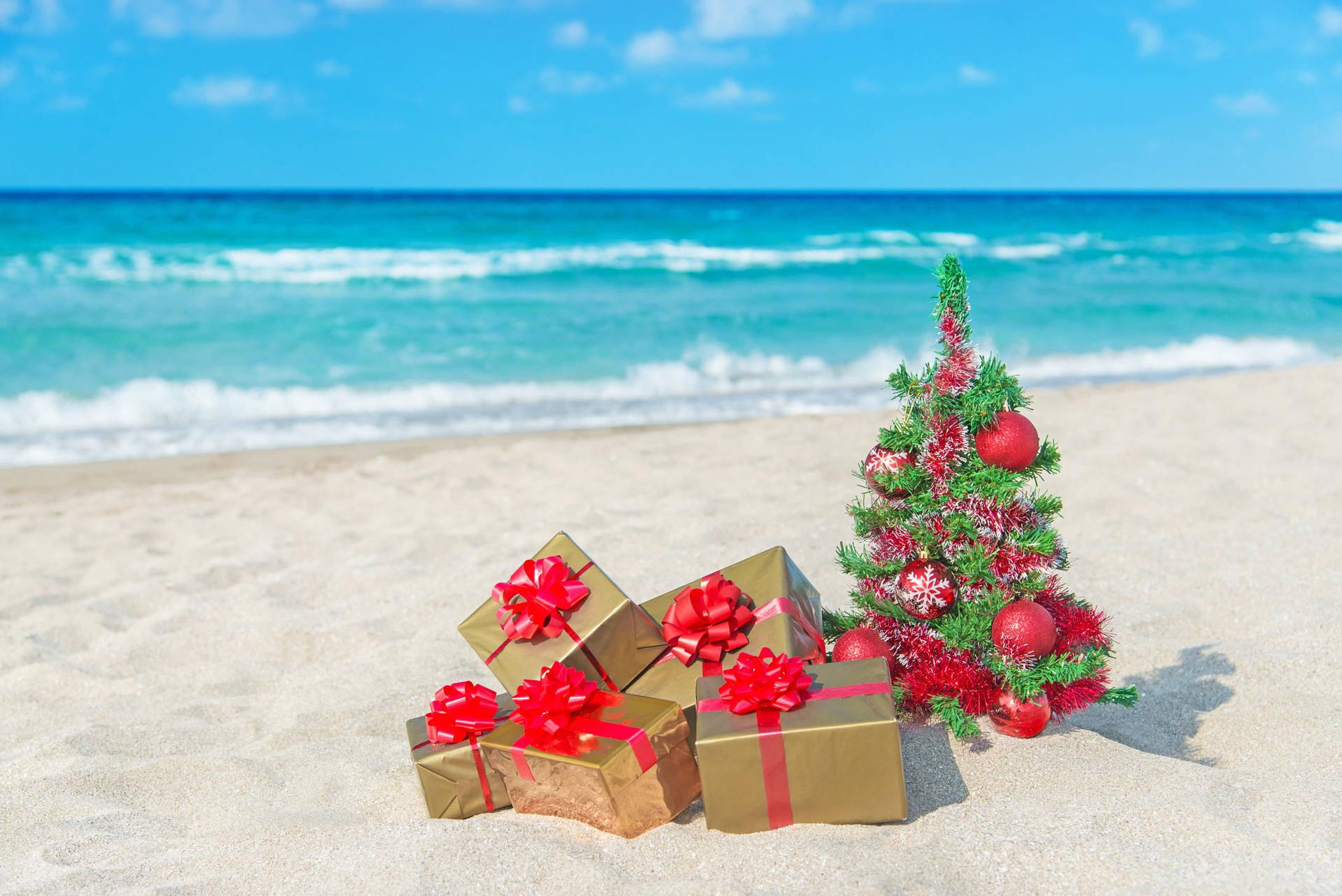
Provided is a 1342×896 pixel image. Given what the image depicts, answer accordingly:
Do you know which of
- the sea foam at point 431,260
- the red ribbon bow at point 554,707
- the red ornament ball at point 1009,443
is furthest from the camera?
the sea foam at point 431,260

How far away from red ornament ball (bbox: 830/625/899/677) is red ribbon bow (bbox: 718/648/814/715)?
1.17 ft

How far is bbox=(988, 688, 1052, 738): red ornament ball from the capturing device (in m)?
2.41

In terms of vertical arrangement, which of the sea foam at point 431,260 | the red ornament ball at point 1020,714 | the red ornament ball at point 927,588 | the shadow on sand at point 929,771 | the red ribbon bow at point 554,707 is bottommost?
the shadow on sand at point 929,771

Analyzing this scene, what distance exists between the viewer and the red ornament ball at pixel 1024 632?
7.64ft

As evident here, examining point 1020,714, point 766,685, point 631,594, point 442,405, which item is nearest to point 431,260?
point 442,405

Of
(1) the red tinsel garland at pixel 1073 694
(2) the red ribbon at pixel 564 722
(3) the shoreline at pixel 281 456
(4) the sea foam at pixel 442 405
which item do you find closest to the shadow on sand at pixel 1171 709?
(1) the red tinsel garland at pixel 1073 694

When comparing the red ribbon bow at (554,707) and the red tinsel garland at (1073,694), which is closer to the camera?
the red ribbon bow at (554,707)

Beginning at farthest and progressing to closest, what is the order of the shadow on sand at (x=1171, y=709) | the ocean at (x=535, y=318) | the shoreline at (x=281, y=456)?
the ocean at (x=535, y=318) < the shoreline at (x=281, y=456) < the shadow on sand at (x=1171, y=709)

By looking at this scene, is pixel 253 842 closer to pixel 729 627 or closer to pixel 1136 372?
pixel 729 627

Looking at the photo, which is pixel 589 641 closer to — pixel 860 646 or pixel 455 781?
pixel 455 781

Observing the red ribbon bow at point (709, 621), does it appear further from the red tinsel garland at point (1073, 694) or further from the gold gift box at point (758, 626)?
the red tinsel garland at point (1073, 694)

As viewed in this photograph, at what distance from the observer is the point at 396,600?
13.3ft

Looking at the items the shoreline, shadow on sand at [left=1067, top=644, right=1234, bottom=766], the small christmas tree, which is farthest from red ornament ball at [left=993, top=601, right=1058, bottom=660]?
the shoreline

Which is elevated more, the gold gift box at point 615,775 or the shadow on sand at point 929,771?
the gold gift box at point 615,775
